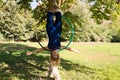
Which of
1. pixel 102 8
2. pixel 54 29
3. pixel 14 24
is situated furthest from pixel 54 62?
pixel 14 24

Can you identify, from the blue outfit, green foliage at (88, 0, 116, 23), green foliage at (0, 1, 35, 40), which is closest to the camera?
the blue outfit

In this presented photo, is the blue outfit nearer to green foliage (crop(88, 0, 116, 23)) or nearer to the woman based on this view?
the woman

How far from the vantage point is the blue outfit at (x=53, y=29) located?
689cm

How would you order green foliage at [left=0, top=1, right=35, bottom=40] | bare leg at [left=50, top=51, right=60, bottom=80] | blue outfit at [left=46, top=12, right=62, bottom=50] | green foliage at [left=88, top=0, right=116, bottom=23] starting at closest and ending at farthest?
blue outfit at [left=46, top=12, right=62, bottom=50] < bare leg at [left=50, top=51, right=60, bottom=80] < green foliage at [left=88, top=0, right=116, bottom=23] < green foliage at [left=0, top=1, right=35, bottom=40]

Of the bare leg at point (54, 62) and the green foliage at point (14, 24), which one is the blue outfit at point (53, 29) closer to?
the bare leg at point (54, 62)

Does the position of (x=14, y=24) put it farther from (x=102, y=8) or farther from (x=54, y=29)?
(x=54, y=29)

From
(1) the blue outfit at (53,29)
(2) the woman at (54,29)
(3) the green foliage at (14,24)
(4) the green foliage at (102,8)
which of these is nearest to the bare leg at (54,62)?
(2) the woman at (54,29)

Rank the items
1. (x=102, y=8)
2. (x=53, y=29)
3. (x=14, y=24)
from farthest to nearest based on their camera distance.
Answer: (x=14, y=24), (x=102, y=8), (x=53, y=29)

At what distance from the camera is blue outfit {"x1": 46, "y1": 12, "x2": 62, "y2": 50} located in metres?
6.89

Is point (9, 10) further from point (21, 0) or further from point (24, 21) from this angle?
point (21, 0)

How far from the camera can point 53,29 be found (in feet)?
22.6

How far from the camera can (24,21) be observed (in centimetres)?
3800

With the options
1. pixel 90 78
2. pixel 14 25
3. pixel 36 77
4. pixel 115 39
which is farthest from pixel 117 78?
pixel 115 39

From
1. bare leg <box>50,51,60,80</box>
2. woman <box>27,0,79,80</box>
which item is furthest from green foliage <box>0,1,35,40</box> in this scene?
woman <box>27,0,79,80</box>
